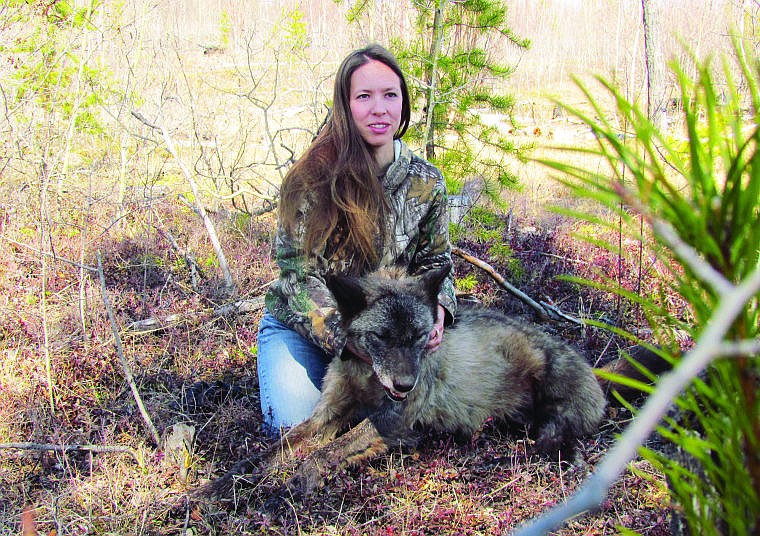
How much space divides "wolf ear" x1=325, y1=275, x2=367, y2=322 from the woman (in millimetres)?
157

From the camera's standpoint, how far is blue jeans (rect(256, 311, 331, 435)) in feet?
13.5

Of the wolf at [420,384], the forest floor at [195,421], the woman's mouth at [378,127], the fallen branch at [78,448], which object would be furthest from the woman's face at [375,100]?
the fallen branch at [78,448]

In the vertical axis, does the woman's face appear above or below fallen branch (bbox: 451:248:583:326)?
above

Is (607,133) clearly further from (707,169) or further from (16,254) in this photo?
(16,254)

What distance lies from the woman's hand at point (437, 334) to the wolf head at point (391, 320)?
97 mm

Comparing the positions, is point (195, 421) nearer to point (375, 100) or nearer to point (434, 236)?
point (434, 236)

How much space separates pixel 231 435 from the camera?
156 inches

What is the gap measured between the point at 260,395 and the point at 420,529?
1.82 m

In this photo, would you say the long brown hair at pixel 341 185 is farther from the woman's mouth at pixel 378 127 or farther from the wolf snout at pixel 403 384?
the wolf snout at pixel 403 384

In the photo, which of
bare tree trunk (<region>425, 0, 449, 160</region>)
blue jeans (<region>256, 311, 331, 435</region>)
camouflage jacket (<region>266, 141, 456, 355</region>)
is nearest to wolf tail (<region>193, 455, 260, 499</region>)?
blue jeans (<region>256, 311, 331, 435</region>)

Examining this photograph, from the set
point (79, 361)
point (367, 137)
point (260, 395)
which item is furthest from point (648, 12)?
point (79, 361)

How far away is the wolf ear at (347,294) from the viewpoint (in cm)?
366

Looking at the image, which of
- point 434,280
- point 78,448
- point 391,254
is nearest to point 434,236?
point 391,254

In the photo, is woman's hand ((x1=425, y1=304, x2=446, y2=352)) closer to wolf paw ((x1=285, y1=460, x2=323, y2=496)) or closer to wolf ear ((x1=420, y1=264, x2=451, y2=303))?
wolf ear ((x1=420, y1=264, x2=451, y2=303))
